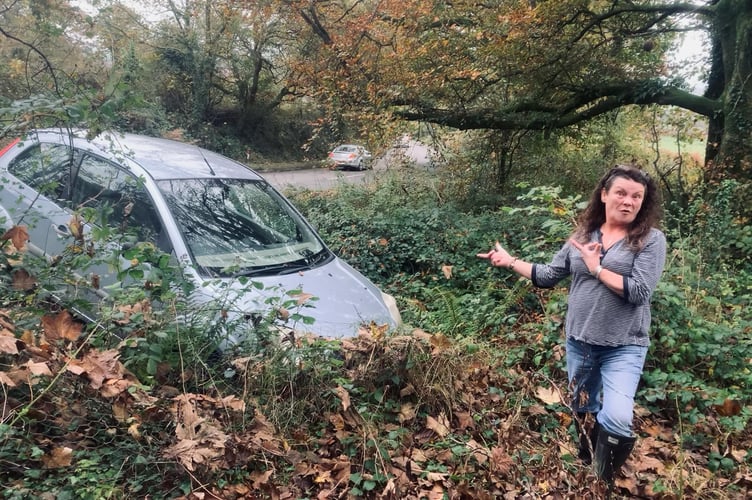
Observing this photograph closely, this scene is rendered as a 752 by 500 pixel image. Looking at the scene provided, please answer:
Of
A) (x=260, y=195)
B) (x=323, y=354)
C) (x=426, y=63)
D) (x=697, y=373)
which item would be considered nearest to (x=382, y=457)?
(x=323, y=354)

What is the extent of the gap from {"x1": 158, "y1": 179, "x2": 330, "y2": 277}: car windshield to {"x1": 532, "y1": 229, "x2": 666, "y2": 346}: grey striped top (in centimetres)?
233

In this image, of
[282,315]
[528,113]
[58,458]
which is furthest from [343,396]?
[528,113]

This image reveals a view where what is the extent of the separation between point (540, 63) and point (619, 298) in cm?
645

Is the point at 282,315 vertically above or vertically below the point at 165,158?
below

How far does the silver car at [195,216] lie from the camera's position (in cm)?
355

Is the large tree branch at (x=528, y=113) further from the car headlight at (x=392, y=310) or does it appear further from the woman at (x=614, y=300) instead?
the woman at (x=614, y=300)

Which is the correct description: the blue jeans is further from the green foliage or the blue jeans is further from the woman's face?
the green foliage

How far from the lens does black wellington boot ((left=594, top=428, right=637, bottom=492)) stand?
7.75ft

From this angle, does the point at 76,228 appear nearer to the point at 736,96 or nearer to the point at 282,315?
the point at 282,315

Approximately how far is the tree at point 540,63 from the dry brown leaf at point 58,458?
694 centimetres

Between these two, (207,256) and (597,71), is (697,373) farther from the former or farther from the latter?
(597,71)

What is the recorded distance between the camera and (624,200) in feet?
8.29

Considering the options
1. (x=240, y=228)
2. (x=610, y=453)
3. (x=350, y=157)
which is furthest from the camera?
(x=350, y=157)

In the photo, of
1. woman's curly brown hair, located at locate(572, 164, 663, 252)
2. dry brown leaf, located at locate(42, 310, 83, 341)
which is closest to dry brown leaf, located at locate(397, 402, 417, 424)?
woman's curly brown hair, located at locate(572, 164, 663, 252)
